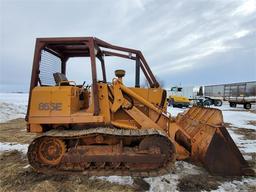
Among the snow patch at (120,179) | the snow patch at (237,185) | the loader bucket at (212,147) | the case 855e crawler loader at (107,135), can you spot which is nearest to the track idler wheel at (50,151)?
the case 855e crawler loader at (107,135)

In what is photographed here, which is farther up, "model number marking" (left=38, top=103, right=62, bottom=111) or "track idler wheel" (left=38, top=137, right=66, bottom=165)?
"model number marking" (left=38, top=103, right=62, bottom=111)

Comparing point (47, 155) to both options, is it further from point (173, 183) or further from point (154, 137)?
point (173, 183)

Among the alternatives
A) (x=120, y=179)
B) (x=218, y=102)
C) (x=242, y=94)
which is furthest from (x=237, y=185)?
(x=218, y=102)

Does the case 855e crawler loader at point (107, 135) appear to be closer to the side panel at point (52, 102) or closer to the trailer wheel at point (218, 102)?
the side panel at point (52, 102)

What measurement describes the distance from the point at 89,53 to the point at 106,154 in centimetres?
258

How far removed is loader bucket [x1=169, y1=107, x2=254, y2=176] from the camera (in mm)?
4555

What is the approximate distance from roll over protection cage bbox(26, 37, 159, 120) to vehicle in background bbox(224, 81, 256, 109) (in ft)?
93.7

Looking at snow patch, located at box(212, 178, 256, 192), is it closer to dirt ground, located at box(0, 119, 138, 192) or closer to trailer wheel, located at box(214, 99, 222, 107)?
dirt ground, located at box(0, 119, 138, 192)

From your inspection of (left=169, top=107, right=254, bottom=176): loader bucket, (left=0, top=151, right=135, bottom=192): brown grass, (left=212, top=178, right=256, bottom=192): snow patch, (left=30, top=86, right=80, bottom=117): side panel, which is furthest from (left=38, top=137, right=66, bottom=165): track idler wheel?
(left=212, top=178, right=256, bottom=192): snow patch

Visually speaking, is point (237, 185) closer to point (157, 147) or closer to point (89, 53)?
point (157, 147)

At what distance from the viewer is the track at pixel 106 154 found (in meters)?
4.45

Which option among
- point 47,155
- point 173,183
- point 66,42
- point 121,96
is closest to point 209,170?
point 173,183

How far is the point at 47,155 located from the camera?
183 inches

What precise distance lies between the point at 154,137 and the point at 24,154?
3.94 m
